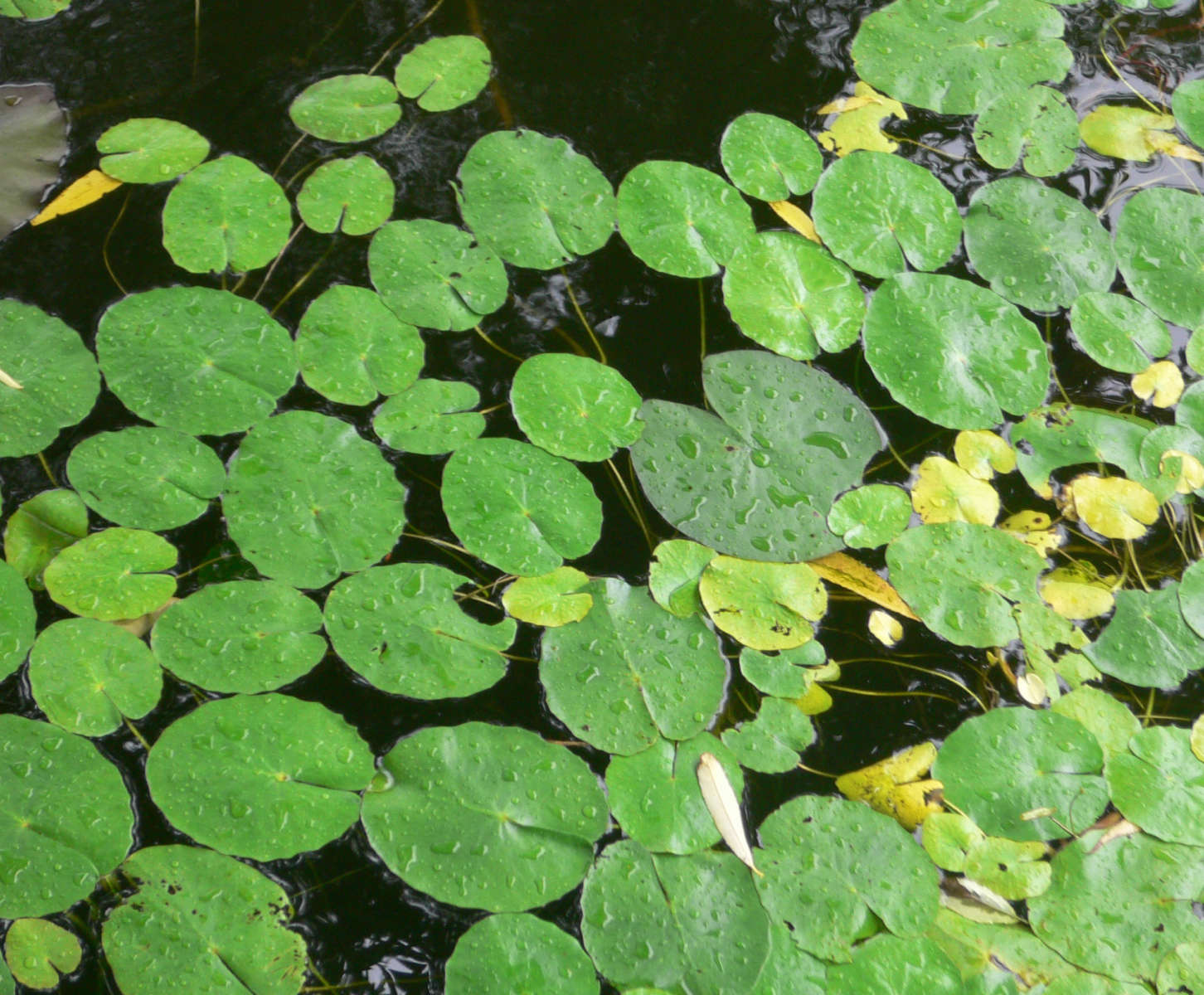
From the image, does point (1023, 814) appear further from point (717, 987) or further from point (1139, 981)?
point (717, 987)

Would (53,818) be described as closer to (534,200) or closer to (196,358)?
(196,358)

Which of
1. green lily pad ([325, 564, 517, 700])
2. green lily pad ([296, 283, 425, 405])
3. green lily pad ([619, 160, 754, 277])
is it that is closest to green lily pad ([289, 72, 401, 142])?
green lily pad ([296, 283, 425, 405])

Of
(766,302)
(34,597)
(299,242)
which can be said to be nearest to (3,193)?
(299,242)

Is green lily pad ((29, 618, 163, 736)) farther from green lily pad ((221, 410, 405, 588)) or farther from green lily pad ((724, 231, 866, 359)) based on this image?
green lily pad ((724, 231, 866, 359))

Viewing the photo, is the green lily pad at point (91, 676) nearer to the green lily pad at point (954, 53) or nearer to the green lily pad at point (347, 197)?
the green lily pad at point (347, 197)

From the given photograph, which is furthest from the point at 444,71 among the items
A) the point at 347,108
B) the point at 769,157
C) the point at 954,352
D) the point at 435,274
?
the point at 954,352
